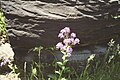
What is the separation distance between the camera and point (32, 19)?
2969mm

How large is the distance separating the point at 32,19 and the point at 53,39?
304mm

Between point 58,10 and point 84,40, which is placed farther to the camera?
point 84,40

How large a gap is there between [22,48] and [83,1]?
0.84 meters

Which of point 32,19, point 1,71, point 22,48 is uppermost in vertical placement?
point 32,19

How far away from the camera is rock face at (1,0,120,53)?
2.94m

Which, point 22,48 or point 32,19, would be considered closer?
point 32,19

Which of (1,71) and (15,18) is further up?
(15,18)

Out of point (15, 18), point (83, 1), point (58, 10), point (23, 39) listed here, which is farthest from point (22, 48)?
point (83, 1)

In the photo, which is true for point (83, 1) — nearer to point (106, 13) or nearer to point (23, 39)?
point (106, 13)

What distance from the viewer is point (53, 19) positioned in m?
2.93

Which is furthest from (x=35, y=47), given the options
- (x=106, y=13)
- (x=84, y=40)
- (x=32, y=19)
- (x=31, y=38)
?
(x=106, y=13)

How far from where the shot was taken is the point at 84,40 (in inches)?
123

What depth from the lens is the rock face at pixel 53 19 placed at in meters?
2.94

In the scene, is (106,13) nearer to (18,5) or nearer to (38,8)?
(38,8)
